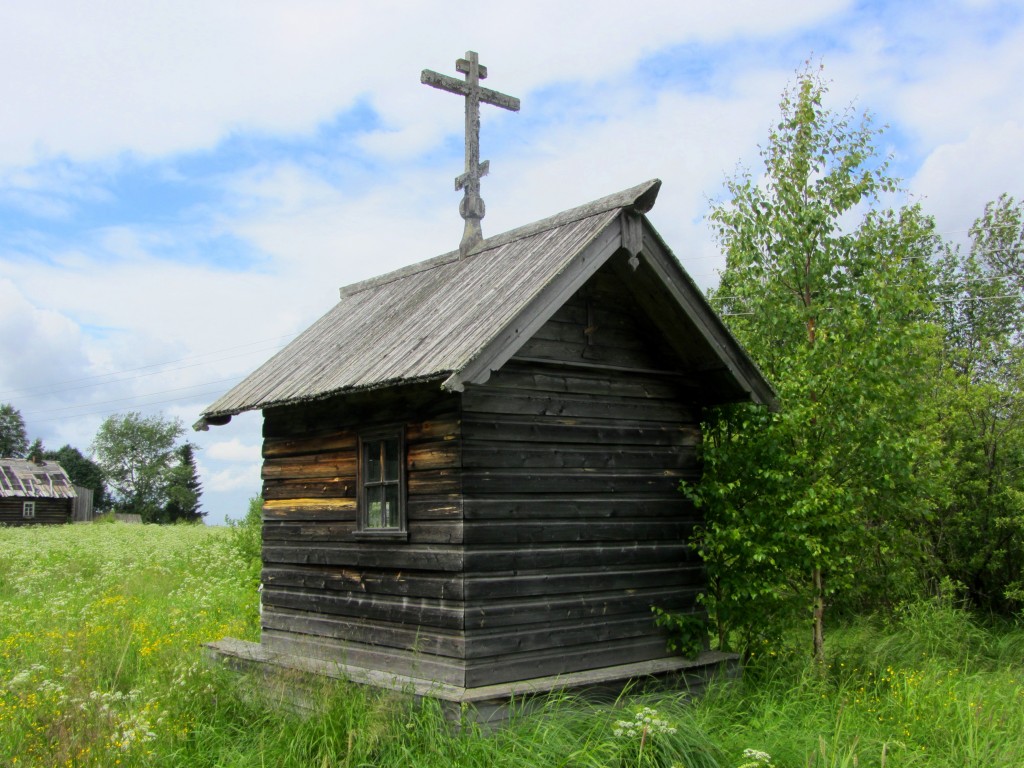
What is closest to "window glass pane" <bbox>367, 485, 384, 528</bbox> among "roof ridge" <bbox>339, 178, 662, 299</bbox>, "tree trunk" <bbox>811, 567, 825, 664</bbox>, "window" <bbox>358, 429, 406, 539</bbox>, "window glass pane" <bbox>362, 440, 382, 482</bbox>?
"window" <bbox>358, 429, 406, 539</bbox>

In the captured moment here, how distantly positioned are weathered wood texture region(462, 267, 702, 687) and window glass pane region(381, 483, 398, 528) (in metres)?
1.08

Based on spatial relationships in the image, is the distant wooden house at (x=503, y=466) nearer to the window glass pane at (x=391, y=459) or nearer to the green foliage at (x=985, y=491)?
the window glass pane at (x=391, y=459)

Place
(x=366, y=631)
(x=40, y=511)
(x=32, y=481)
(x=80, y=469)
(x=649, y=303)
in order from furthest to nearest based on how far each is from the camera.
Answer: (x=80, y=469)
(x=40, y=511)
(x=32, y=481)
(x=649, y=303)
(x=366, y=631)

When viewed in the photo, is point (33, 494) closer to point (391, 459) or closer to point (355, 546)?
point (355, 546)

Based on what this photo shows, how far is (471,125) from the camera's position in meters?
11.7

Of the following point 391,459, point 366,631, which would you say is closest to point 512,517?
point 391,459

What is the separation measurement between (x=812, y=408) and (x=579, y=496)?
305 centimetres

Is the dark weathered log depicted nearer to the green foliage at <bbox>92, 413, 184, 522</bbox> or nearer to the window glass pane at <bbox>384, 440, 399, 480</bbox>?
the window glass pane at <bbox>384, 440, 399, 480</bbox>

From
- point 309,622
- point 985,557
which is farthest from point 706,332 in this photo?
point 985,557

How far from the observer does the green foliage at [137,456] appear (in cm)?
9131

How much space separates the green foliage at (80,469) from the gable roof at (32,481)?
25408 millimetres

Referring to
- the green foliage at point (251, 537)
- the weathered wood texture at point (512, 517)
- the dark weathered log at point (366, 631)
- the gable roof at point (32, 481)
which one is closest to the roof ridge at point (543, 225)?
the weathered wood texture at point (512, 517)

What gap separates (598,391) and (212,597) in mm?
9463

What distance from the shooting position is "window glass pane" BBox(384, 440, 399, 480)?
9.02 metres
